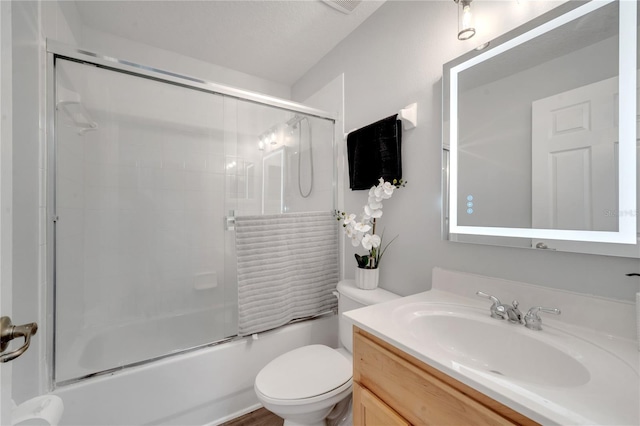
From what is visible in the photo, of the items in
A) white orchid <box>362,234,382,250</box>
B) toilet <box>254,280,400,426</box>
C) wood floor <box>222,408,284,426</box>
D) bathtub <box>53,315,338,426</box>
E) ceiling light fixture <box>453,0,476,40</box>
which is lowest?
wood floor <box>222,408,284,426</box>

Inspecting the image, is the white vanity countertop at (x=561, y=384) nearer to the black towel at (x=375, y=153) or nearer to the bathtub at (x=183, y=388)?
the black towel at (x=375, y=153)

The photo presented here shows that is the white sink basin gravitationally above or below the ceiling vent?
below

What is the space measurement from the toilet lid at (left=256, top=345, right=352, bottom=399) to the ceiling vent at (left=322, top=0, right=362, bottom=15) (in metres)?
2.03

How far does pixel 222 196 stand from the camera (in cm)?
196

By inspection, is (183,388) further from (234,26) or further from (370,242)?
(234,26)

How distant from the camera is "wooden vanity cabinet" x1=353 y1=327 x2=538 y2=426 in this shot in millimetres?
546

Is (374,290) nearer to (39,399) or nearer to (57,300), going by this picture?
(39,399)

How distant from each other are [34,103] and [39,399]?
1.15 m

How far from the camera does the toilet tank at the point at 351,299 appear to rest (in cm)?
131

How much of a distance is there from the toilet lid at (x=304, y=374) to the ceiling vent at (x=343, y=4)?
6.65ft

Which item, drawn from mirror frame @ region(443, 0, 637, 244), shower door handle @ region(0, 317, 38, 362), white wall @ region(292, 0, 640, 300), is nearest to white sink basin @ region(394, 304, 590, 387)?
white wall @ region(292, 0, 640, 300)

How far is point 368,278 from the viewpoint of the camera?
1406mm

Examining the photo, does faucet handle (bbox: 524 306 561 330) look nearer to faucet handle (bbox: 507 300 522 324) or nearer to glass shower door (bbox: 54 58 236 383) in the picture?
faucet handle (bbox: 507 300 522 324)

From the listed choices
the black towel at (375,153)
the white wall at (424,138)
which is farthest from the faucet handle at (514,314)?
the black towel at (375,153)
